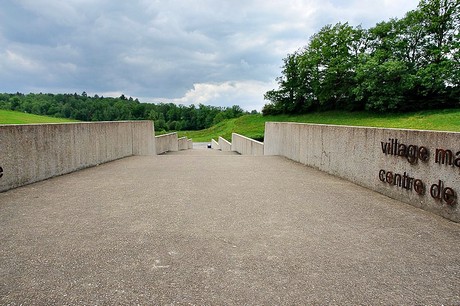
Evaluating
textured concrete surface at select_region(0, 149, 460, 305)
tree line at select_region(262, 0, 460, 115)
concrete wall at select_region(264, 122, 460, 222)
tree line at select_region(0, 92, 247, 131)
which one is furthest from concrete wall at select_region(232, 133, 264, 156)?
tree line at select_region(0, 92, 247, 131)

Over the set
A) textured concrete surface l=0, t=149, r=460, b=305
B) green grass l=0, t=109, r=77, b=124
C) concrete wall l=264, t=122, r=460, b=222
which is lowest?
textured concrete surface l=0, t=149, r=460, b=305

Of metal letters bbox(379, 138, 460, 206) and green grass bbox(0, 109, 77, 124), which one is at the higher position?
green grass bbox(0, 109, 77, 124)

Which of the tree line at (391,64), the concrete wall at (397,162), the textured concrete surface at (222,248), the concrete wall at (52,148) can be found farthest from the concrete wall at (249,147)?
the tree line at (391,64)

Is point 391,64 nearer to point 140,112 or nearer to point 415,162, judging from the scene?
point 415,162

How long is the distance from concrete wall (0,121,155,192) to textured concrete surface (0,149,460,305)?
630 millimetres

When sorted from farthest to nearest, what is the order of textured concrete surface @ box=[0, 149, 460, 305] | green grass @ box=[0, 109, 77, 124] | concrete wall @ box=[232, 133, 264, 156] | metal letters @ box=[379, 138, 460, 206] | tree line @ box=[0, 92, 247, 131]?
1. tree line @ box=[0, 92, 247, 131]
2. green grass @ box=[0, 109, 77, 124]
3. concrete wall @ box=[232, 133, 264, 156]
4. metal letters @ box=[379, 138, 460, 206]
5. textured concrete surface @ box=[0, 149, 460, 305]

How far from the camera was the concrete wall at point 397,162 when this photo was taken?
14.9ft

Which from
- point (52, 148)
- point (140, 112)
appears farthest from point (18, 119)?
point (140, 112)

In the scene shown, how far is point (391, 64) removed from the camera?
3416cm

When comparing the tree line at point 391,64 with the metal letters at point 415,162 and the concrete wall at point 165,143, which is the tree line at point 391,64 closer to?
the concrete wall at point 165,143

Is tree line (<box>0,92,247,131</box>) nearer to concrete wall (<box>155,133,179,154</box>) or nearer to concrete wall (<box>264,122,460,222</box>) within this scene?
concrete wall (<box>155,133,179,154</box>)

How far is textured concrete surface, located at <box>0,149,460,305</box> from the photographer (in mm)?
2664

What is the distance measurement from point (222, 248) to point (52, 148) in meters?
5.94

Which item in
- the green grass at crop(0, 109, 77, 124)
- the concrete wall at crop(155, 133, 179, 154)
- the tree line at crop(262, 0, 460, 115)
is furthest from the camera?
the tree line at crop(262, 0, 460, 115)
